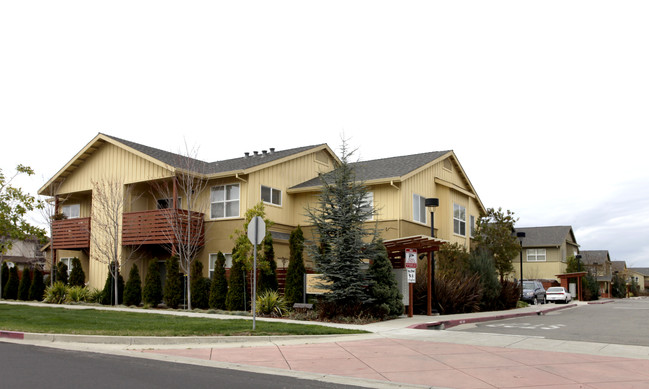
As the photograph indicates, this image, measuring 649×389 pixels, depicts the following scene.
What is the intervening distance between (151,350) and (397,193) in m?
14.4

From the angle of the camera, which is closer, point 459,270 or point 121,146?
point 459,270

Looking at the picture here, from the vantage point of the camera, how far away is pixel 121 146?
86.6ft

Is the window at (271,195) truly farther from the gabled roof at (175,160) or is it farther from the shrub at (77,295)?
the shrub at (77,295)

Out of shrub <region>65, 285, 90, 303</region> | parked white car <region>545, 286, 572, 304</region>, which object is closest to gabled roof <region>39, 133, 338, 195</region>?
shrub <region>65, 285, 90, 303</region>

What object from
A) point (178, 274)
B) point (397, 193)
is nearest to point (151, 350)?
point (178, 274)

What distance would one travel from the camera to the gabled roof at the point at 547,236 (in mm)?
59562

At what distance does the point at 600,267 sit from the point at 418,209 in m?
58.3

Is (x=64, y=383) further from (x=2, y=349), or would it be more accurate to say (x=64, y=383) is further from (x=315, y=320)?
(x=315, y=320)

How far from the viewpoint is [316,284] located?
18.1 metres

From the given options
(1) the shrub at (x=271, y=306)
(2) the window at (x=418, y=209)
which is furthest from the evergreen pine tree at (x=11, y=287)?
(2) the window at (x=418, y=209)

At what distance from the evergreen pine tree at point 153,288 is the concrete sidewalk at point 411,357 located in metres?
10.6

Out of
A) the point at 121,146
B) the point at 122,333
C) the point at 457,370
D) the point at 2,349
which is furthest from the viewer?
the point at 121,146

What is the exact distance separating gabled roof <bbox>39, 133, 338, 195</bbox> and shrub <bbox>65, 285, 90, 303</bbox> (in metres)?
6.58

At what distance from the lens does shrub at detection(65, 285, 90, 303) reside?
25312 mm
